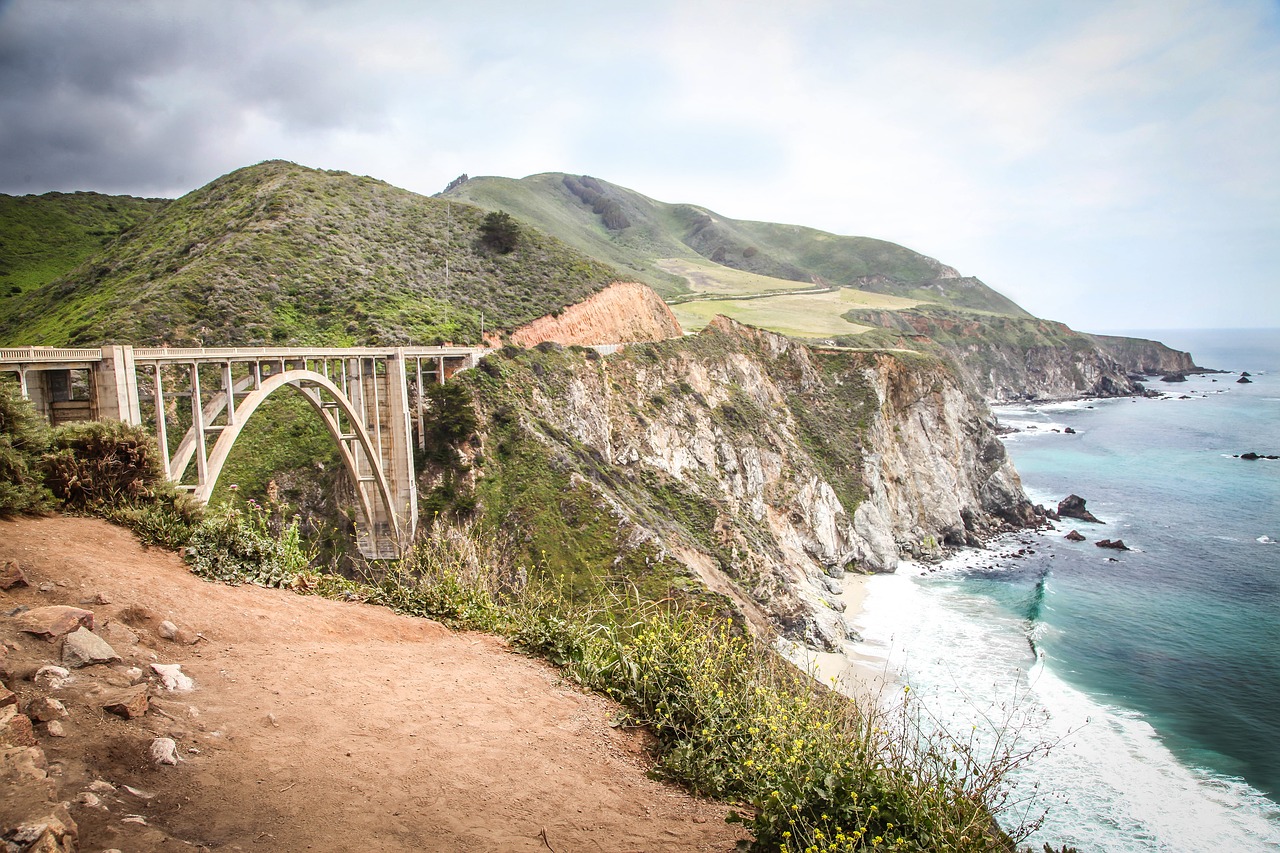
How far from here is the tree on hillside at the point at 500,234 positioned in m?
49.7

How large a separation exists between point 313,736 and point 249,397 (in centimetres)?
1326

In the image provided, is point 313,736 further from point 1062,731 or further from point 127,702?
point 1062,731

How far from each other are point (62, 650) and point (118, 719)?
3.84 ft

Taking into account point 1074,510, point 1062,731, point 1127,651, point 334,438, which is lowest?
point 1062,731

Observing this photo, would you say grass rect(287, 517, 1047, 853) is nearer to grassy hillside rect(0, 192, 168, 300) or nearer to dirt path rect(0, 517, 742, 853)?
dirt path rect(0, 517, 742, 853)

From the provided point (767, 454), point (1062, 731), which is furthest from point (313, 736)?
point (767, 454)

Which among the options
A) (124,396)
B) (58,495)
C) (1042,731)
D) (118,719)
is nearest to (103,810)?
(118,719)

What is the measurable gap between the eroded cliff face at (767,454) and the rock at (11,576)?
70.7ft

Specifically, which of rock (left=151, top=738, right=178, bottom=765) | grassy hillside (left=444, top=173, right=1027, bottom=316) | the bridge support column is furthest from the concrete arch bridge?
grassy hillside (left=444, top=173, right=1027, bottom=316)

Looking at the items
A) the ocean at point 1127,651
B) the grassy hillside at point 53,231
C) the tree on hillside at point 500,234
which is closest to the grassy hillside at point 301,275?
the tree on hillside at point 500,234

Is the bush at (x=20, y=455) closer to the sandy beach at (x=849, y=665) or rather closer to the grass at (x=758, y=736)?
the grass at (x=758, y=736)

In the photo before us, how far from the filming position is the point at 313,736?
22.0ft

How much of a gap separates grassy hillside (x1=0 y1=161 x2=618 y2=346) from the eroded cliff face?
731 cm

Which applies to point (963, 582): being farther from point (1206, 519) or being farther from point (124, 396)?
point (124, 396)
